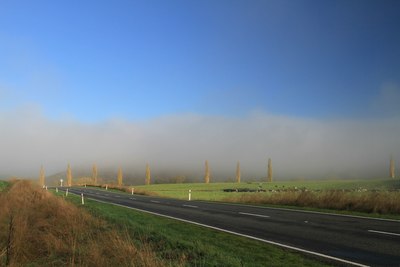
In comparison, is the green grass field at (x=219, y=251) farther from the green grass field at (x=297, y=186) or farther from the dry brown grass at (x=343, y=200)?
the green grass field at (x=297, y=186)

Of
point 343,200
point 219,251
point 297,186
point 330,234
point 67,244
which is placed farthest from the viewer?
point 297,186

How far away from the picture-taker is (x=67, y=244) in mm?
11250

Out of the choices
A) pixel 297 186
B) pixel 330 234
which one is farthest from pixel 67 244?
pixel 297 186

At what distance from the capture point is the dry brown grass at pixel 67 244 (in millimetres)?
8633

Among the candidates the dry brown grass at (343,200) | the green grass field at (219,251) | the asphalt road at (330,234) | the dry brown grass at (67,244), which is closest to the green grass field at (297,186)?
the dry brown grass at (343,200)

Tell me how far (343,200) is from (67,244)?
18.5 m

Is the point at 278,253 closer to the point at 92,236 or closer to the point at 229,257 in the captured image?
the point at 229,257

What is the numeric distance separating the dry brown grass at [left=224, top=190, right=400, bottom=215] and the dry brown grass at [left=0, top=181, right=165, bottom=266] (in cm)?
1476

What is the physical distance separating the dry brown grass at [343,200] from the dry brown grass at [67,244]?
14.8 meters

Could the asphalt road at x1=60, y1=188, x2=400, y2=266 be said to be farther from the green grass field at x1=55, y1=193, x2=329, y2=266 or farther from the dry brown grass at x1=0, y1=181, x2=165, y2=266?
the dry brown grass at x1=0, y1=181, x2=165, y2=266

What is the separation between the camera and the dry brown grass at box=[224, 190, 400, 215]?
22.7m

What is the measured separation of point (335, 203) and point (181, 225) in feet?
40.1

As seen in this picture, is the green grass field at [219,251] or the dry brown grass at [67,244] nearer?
the dry brown grass at [67,244]

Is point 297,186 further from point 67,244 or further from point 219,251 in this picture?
point 67,244
